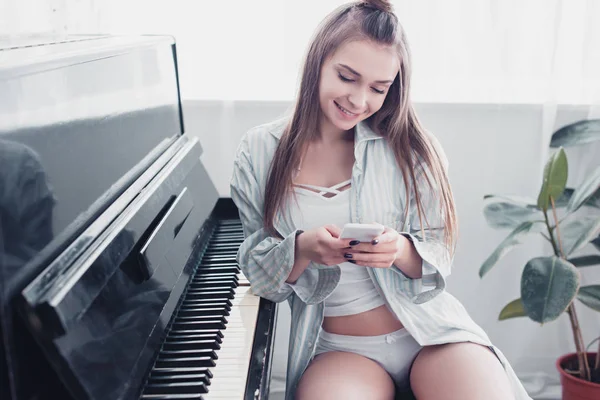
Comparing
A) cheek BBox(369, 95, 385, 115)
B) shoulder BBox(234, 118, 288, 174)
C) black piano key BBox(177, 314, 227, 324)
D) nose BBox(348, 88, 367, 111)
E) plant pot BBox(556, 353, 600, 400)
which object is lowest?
plant pot BBox(556, 353, 600, 400)

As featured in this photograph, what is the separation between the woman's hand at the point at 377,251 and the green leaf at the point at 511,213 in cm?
92

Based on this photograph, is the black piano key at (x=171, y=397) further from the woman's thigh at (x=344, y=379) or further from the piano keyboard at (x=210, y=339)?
the woman's thigh at (x=344, y=379)

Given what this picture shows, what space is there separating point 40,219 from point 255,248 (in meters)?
0.66

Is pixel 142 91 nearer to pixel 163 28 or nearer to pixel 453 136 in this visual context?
pixel 163 28

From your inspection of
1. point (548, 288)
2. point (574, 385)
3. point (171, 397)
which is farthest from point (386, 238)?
point (574, 385)

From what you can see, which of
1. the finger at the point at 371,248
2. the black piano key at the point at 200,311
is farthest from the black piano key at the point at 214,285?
the finger at the point at 371,248

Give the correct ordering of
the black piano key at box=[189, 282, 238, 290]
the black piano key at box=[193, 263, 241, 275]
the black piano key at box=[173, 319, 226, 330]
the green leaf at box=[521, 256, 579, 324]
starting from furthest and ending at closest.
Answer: the green leaf at box=[521, 256, 579, 324], the black piano key at box=[193, 263, 241, 275], the black piano key at box=[189, 282, 238, 290], the black piano key at box=[173, 319, 226, 330]

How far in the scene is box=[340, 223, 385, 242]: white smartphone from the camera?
47.3 inches

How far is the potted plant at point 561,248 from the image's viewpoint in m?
1.93

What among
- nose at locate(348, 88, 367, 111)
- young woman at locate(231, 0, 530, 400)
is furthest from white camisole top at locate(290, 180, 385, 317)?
nose at locate(348, 88, 367, 111)

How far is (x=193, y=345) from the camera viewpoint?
1.18 m

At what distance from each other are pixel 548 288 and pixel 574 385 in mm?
468

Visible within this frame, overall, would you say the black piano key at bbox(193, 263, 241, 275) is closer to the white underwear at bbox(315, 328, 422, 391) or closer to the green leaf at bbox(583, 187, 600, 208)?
the white underwear at bbox(315, 328, 422, 391)

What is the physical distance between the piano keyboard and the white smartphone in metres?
0.28
